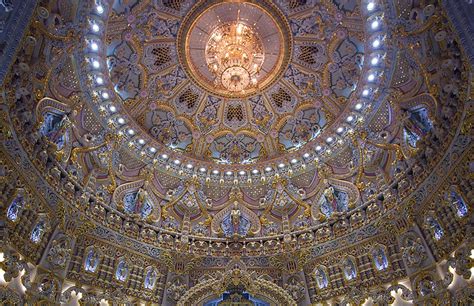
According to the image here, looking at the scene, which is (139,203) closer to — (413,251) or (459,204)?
(413,251)

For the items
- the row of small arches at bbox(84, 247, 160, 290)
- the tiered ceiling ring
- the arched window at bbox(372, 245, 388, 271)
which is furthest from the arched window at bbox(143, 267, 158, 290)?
the arched window at bbox(372, 245, 388, 271)

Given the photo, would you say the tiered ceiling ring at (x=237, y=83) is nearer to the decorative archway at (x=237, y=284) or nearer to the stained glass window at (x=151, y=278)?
the stained glass window at (x=151, y=278)

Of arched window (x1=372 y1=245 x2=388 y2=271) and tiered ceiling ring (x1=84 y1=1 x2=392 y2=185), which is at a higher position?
tiered ceiling ring (x1=84 y1=1 x2=392 y2=185)

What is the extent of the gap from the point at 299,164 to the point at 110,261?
11.0 m

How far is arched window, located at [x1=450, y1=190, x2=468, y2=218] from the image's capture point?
12.7m

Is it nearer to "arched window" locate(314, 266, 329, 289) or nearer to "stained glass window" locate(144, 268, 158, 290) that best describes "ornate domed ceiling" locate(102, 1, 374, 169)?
"arched window" locate(314, 266, 329, 289)

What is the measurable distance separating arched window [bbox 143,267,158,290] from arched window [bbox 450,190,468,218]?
12669 millimetres

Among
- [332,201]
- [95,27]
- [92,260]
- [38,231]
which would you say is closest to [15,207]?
[38,231]

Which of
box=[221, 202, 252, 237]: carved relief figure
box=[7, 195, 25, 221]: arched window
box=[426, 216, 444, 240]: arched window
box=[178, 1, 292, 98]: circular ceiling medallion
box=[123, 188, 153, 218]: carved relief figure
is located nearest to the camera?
box=[7, 195, 25, 221]: arched window

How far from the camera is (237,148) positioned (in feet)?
73.4

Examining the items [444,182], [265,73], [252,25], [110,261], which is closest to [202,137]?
[265,73]

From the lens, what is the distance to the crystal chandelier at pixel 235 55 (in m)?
18.8

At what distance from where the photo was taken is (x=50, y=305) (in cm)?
1334

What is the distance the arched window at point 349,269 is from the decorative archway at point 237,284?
8.50 ft
